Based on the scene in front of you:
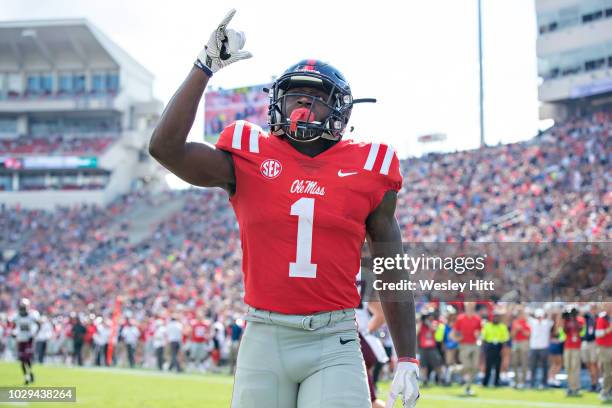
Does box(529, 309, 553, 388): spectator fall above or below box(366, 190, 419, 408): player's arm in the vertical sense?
below

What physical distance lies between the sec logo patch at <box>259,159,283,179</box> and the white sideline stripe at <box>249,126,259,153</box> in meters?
0.06

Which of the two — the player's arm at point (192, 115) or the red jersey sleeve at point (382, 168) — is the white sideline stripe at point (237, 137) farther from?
the red jersey sleeve at point (382, 168)

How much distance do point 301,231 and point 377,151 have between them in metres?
0.46

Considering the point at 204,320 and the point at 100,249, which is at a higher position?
the point at 100,249

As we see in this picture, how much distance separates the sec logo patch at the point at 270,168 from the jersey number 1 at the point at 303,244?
0.15 m

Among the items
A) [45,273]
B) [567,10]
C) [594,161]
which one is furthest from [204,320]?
[567,10]

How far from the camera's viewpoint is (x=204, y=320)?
20.1m

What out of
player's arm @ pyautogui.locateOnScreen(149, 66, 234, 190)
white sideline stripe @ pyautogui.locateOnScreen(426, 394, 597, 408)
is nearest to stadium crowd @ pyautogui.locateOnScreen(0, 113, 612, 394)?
white sideline stripe @ pyautogui.locateOnScreen(426, 394, 597, 408)

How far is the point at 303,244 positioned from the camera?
3305 millimetres

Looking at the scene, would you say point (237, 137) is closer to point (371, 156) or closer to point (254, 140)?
point (254, 140)

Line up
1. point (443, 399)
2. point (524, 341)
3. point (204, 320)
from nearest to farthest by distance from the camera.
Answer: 1. point (443, 399)
2. point (524, 341)
3. point (204, 320)

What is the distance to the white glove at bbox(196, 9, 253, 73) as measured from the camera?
3.23m

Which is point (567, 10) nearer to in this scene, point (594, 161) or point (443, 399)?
point (594, 161)

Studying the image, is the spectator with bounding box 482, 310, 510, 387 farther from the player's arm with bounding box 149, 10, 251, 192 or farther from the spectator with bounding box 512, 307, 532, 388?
the player's arm with bounding box 149, 10, 251, 192
